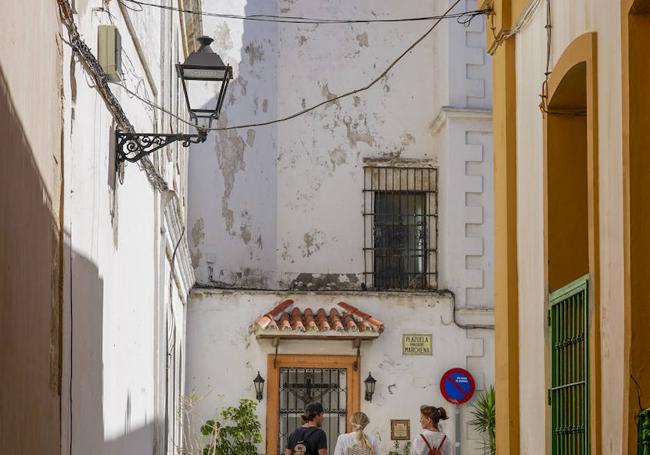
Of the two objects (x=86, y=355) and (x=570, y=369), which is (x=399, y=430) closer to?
(x=86, y=355)

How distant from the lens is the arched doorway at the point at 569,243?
785 centimetres

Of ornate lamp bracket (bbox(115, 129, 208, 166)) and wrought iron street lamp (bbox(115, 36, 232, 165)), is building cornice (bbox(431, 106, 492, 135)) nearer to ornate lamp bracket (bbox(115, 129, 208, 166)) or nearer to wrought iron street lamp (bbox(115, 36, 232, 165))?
wrought iron street lamp (bbox(115, 36, 232, 165))

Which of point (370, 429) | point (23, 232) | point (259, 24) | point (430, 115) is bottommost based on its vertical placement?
point (370, 429)

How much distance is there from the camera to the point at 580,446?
318 inches

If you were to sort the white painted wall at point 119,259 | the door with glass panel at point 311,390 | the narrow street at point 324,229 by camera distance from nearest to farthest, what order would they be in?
the narrow street at point 324,229 → the white painted wall at point 119,259 → the door with glass panel at point 311,390

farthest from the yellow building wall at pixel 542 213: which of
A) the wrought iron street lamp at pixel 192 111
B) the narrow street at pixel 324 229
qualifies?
the wrought iron street lamp at pixel 192 111

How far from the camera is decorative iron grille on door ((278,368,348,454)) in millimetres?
20203

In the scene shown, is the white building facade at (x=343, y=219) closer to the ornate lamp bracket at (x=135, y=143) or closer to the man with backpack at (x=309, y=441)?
the man with backpack at (x=309, y=441)

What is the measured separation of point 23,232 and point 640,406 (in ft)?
9.92

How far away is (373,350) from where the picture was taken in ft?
66.7

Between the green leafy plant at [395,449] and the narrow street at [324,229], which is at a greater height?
the narrow street at [324,229]

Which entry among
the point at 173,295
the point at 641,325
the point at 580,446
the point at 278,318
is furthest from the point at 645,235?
the point at 278,318

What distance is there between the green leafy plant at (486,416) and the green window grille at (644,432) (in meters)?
12.9

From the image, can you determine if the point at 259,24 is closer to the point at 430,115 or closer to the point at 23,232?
the point at 430,115
